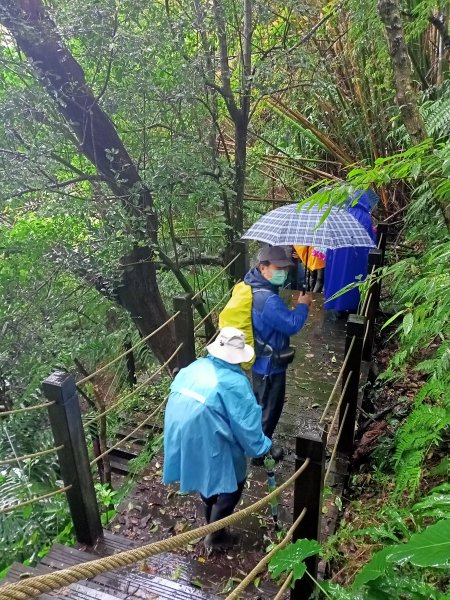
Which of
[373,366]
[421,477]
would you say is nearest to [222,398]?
[421,477]

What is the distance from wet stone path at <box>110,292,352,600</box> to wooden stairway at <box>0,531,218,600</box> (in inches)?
0.5

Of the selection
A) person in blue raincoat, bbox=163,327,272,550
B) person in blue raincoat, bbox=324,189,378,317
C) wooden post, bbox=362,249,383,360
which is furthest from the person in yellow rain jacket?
person in blue raincoat, bbox=163,327,272,550

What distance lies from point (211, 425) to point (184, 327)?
158 cm

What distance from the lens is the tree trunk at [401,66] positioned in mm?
2883

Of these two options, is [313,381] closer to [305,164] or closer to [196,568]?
[196,568]

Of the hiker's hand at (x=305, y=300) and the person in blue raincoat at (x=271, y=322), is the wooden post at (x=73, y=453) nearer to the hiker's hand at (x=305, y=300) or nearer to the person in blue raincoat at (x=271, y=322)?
the person in blue raincoat at (x=271, y=322)

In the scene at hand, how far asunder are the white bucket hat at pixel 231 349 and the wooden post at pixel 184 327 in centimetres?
123

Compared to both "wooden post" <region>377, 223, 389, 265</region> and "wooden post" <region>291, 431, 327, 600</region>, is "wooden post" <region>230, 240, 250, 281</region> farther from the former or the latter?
"wooden post" <region>291, 431, 327, 600</region>

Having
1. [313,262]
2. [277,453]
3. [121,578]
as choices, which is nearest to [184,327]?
[277,453]

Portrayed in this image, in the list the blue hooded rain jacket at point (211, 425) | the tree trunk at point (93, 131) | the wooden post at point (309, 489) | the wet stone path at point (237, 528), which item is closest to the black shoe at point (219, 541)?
the wet stone path at point (237, 528)

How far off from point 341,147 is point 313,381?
4683mm

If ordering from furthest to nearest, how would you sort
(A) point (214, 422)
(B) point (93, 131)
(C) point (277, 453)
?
(B) point (93, 131), (C) point (277, 453), (A) point (214, 422)

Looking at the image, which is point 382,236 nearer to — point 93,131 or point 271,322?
point 271,322

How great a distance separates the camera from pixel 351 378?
3668mm
